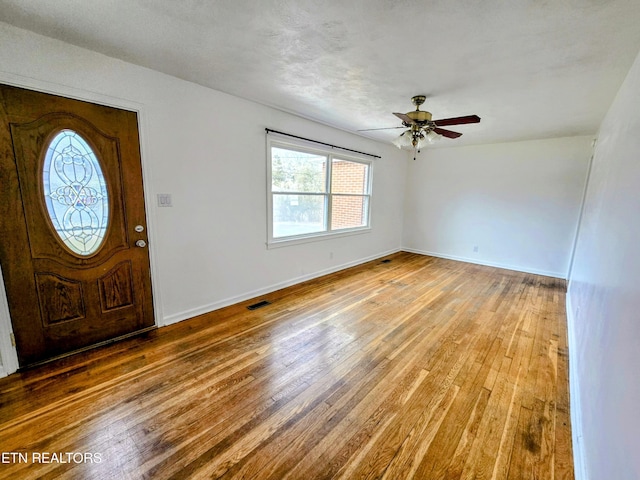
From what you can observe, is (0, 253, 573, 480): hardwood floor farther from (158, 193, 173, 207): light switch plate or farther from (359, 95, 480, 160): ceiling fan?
(359, 95, 480, 160): ceiling fan

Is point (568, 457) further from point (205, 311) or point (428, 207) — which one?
point (428, 207)

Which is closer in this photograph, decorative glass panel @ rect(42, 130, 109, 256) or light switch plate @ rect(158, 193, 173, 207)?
decorative glass panel @ rect(42, 130, 109, 256)

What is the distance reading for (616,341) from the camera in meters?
1.22

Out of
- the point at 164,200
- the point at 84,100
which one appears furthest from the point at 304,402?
the point at 84,100

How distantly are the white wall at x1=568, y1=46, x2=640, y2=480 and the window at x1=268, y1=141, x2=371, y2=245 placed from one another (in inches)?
126

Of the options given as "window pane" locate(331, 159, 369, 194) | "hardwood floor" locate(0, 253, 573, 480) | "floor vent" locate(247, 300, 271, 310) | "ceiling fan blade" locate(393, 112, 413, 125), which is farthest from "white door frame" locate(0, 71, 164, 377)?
"window pane" locate(331, 159, 369, 194)

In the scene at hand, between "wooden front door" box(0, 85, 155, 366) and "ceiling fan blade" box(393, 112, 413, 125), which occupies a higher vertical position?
"ceiling fan blade" box(393, 112, 413, 125)

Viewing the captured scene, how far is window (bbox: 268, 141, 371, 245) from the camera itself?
3811 mm

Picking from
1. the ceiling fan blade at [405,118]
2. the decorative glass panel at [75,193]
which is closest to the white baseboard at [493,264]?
the ceiling fan blade at [405,118]

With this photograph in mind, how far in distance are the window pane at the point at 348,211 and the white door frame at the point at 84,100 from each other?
2811 millimetres

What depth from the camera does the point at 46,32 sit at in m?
1.93

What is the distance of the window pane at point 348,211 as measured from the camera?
192 inches

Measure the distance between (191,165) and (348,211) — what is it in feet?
10.0

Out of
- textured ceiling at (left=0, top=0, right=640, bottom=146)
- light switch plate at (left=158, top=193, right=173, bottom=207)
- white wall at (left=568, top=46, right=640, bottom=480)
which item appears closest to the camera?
white wall at (left=568, top=46, right=640, bottom=480)
